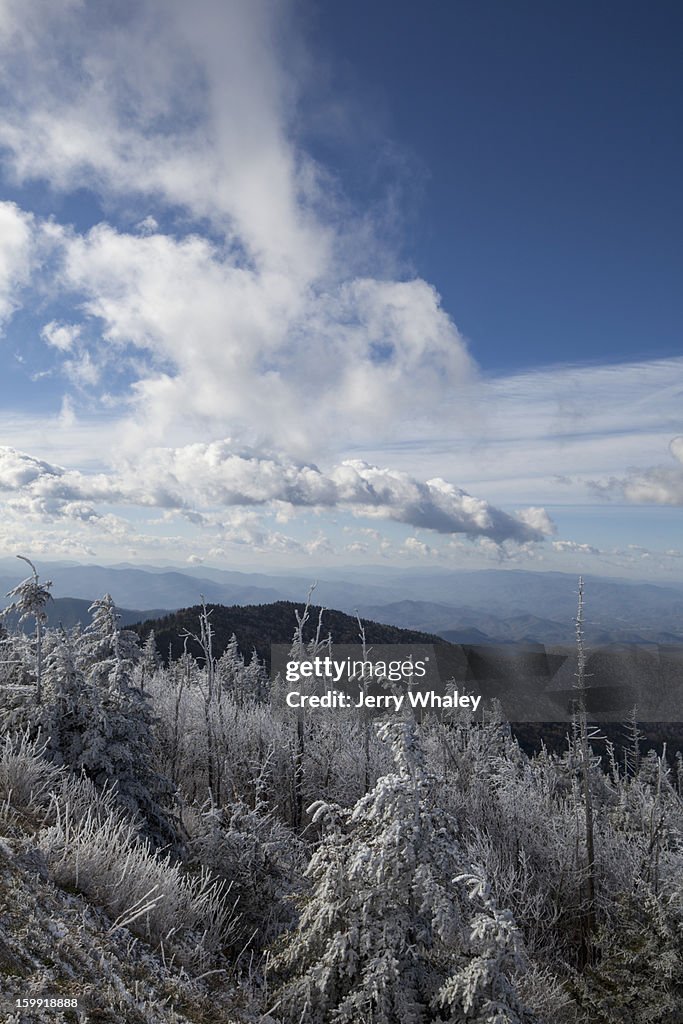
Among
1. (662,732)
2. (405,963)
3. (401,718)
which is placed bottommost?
(662,732)

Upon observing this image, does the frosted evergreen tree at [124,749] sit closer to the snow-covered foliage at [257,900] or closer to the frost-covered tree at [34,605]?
the snow-covered foliage at [257,900]

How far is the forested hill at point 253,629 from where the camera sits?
253 ft

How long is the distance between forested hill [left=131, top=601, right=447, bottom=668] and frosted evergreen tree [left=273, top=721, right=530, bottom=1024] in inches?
2684

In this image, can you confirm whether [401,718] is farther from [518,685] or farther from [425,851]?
[518,685]

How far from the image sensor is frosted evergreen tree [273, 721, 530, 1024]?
187 inches

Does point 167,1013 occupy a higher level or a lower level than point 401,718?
lower

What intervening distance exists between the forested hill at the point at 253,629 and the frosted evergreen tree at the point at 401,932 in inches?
2684

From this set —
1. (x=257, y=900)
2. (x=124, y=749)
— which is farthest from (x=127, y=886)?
(x=124, y=749)

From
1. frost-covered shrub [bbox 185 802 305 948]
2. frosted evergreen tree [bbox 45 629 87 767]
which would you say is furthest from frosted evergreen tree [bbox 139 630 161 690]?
frost-covered shrub [bbox 185 802 305 948]

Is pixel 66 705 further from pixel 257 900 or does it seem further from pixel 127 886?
pixel 127 886

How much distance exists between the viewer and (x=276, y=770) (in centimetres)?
2402

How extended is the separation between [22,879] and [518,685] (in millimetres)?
86491

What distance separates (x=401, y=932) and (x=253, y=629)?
8276 cm

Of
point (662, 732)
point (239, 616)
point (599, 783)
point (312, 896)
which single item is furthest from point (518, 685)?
point (312, 896)
